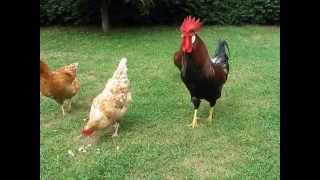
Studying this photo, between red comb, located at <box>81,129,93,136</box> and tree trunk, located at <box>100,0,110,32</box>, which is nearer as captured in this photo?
red comb, located at <box>81,129,93,136</box>

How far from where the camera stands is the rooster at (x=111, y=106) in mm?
5141

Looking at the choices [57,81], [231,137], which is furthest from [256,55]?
[57,81]

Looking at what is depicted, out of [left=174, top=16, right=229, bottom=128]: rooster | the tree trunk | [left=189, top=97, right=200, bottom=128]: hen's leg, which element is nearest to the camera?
[left=174, top=16, right=229, bottom=128]: rooster

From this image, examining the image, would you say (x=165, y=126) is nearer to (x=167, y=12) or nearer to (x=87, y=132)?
(x=87, y=132)

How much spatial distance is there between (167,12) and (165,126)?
6697 mm

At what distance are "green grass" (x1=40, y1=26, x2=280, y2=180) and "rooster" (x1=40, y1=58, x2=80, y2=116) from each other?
1.19 ft

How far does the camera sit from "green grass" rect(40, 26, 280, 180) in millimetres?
4727

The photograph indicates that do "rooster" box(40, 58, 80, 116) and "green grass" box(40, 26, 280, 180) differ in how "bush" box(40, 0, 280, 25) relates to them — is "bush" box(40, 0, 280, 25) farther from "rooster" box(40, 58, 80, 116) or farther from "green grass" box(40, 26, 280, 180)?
"rooster" box(40, 58, 80, 116)

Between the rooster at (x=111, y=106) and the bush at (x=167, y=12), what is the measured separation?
609cm

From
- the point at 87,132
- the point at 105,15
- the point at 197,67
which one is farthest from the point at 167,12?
the point at 87,132

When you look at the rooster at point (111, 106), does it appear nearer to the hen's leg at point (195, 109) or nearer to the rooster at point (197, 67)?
the rooster at point (197, 67)

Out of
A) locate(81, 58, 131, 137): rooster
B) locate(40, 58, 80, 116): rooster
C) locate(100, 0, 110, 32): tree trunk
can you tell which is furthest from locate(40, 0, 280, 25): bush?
locate(81, 58, 131, 137): rooster

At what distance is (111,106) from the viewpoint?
524 cm
